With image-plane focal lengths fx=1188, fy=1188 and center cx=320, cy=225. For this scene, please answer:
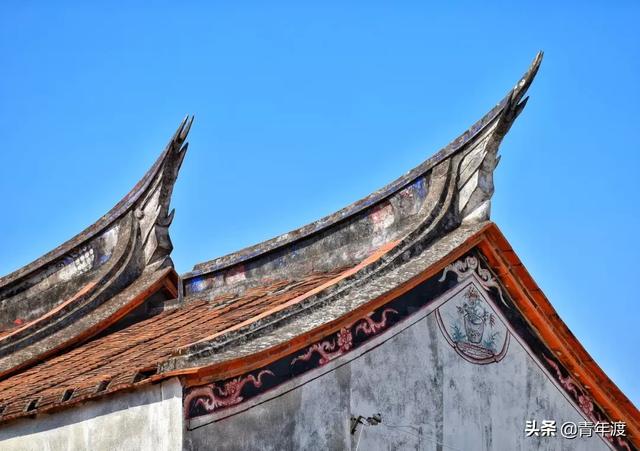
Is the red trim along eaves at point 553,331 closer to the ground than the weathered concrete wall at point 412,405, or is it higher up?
higher up

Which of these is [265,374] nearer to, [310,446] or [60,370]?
[310,446]

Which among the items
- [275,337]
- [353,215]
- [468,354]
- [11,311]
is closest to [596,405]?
[468,354]

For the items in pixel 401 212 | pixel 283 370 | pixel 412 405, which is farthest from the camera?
pixel 401 212

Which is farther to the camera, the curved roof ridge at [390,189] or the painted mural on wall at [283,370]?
the curved roof ridge at [390,189]

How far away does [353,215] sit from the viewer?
12820mm

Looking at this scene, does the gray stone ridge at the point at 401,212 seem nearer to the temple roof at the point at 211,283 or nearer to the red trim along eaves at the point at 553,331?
the temple roof at the point at 211,283

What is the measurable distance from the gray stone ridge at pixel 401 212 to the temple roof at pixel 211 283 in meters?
0.01

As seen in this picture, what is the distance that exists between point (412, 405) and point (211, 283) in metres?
4.48

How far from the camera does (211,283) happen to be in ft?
47.0

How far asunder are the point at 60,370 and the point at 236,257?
263 cm

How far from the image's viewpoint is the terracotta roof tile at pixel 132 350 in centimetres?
1027

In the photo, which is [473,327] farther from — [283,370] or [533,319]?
[283,370]

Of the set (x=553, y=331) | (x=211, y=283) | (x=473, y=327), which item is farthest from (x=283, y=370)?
(x=211, y=283)

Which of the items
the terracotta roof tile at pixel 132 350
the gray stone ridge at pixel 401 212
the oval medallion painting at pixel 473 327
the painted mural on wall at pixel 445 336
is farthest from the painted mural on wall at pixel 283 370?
the gray stone ridge at pixel 401 212
